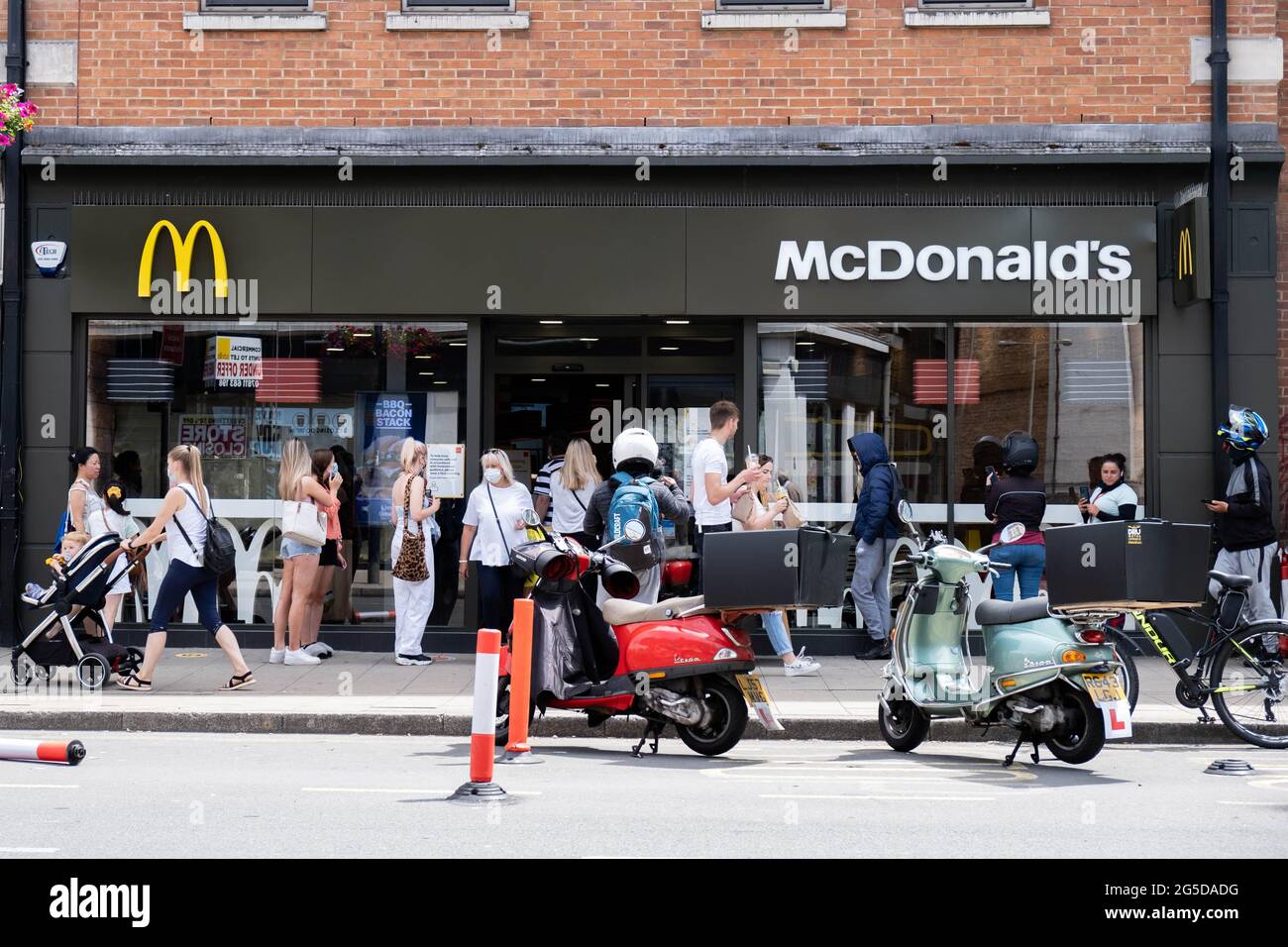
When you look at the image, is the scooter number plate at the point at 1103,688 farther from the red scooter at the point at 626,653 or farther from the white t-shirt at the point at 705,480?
the white t-shirt at the point at 705,480

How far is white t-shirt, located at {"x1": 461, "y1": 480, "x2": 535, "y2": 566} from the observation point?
39.0ft

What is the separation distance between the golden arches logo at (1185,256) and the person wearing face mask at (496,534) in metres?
6.04

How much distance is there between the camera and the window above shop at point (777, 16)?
1318cm

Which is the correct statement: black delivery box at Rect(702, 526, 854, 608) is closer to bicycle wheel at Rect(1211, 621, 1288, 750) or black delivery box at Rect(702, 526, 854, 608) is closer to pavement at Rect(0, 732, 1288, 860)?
pavement at Rect(0, 732, 1288, 860)

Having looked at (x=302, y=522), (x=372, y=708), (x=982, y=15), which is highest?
(x=982, y=15)

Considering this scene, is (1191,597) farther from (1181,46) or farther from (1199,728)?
(1181,46)

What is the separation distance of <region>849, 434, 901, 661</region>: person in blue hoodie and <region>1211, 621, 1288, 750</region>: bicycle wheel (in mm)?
3684

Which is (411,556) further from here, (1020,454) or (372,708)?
(1020,454)

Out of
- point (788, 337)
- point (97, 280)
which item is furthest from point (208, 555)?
point (788, 337)

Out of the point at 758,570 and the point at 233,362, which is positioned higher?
the point at 233,362

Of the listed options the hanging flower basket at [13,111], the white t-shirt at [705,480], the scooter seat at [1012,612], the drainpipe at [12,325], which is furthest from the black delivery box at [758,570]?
the drainpipe at [12,325]

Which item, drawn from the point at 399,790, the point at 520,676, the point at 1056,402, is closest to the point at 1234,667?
the point at 1056,402

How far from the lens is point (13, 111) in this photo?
459 inches

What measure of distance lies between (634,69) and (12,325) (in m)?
6.16
